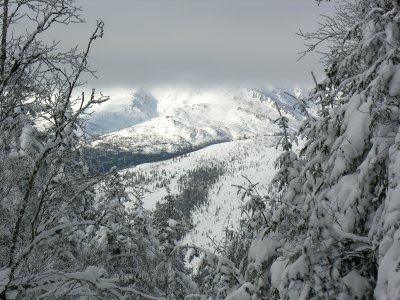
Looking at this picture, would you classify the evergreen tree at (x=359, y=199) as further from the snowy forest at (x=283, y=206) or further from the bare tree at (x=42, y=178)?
→ the bare tree at (x=42, y=178)

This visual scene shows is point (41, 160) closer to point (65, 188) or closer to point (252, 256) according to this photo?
point (65, 188)

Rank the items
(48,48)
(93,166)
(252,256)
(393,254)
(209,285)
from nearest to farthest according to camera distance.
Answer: (393,254) → (48,48) → (93,166) → (252,256) → (209,285)

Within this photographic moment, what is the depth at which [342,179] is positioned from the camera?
629 cm

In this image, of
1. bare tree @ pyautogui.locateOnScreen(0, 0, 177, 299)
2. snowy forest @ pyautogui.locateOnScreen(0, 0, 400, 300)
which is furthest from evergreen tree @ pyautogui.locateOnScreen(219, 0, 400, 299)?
bare tree @ pyautogui.locateOnScreen(0, 0, 177, 299)

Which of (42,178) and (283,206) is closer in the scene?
(42,178)

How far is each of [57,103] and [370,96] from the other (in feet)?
13.4

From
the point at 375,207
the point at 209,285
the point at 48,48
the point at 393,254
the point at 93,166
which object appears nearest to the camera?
the point at 393,254

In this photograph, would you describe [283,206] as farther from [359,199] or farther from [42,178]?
[42,178]

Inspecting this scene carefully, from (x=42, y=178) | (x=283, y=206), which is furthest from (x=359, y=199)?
(x=42, y=178)

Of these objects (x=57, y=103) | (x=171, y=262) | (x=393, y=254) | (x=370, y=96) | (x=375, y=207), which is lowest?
(x=171, y=262)

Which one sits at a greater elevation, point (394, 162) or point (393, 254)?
point (394, 162)

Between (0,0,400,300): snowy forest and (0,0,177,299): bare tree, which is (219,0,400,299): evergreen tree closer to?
(0,0,400,300): snowy forest

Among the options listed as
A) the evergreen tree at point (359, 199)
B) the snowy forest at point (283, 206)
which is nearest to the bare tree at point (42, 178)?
the snowy forest at point (283, 206)

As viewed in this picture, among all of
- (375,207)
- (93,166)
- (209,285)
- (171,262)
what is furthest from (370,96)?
(171,262)
